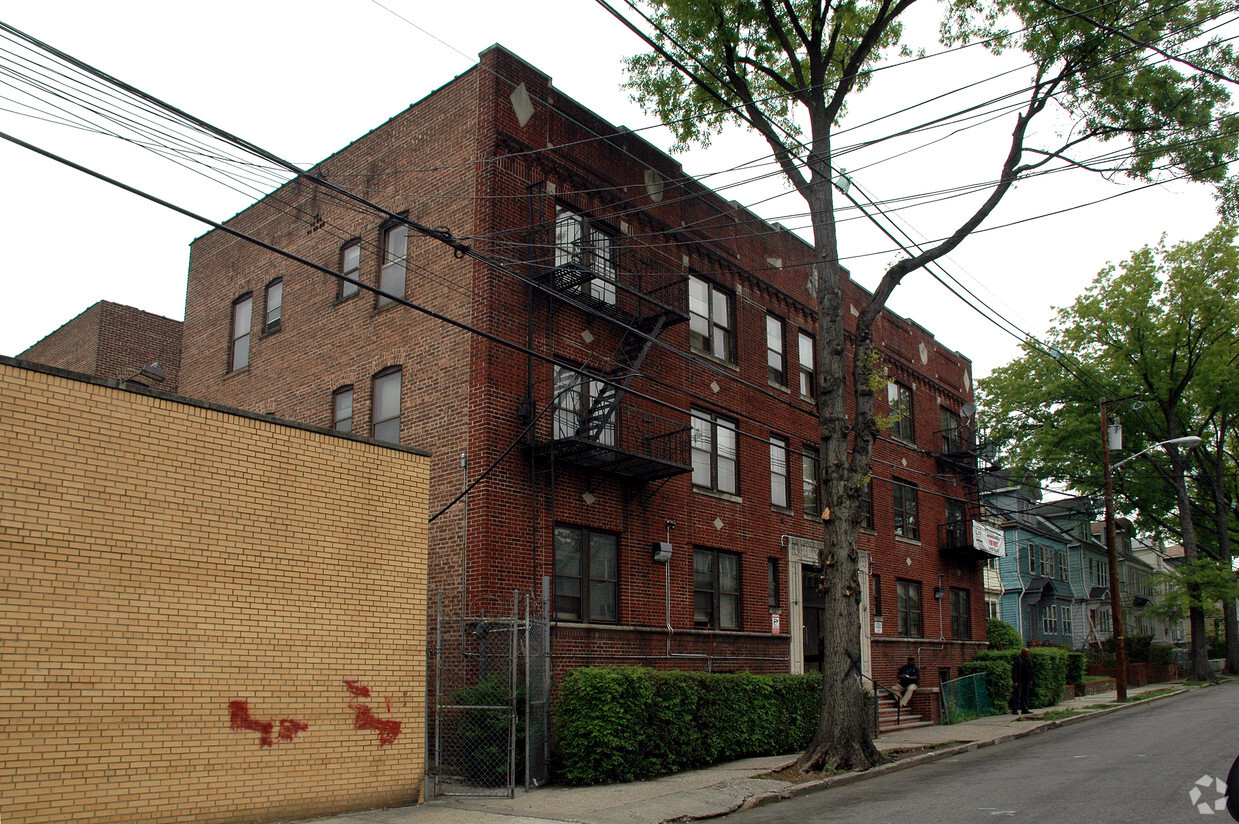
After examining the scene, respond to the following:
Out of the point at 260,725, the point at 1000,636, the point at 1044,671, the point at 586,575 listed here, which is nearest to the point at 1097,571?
the point at 1000,636

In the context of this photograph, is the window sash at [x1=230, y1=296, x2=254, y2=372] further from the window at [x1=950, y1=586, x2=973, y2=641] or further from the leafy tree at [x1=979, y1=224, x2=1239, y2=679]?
the leafy tree at [x1=979, y1=224, x2=1239, y2=679]

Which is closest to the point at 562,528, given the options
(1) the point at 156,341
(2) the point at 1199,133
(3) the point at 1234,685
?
(2) the point at 1199,133

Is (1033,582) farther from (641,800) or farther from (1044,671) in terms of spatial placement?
(641,800)

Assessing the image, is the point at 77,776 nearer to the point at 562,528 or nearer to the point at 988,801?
the point at 562,528

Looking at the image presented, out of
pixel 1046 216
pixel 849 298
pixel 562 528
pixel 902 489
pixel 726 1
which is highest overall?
pixel 726 1

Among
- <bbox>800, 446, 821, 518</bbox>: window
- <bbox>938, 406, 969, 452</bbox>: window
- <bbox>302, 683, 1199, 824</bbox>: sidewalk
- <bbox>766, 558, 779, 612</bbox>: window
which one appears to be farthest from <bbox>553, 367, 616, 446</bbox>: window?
<bbox>938, 406, 969, 452</bbox>: window

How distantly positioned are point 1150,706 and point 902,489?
30.8ft

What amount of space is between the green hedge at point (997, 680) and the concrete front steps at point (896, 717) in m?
3.40

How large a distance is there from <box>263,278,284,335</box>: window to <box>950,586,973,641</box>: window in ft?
71.3

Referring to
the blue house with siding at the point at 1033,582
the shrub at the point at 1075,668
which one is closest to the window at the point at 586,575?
the shrub at the point at 1075,668

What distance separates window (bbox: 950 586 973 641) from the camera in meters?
31.1

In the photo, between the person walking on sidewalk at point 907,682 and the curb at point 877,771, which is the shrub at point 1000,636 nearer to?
the curb at point 877,771

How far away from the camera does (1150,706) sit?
28625 mm

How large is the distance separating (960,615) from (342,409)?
21488 millimetres
